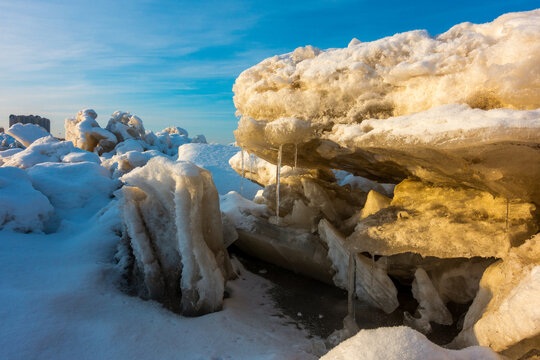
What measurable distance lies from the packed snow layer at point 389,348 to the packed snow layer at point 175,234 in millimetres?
2469

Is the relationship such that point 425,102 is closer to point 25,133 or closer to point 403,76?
point 403,76

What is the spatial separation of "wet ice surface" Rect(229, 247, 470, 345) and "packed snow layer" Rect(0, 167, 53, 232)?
12.3 feet

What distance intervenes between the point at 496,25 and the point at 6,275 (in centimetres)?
616

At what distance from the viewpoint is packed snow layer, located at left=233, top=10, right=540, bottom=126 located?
3002mm

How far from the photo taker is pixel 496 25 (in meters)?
3.54

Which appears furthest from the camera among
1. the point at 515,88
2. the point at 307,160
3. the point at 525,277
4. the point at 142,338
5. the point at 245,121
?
the point at 307,160

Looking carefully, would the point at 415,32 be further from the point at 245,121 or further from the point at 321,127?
the point at 245,121

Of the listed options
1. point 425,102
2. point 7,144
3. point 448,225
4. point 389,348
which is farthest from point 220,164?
point 7,144

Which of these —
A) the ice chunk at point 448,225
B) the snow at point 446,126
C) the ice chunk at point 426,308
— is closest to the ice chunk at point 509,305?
the ice chunk at point 448,225

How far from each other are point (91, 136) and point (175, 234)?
20.3 m

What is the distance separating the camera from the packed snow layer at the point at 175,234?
4.32 metres

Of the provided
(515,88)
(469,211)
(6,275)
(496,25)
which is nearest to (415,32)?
(496,25)

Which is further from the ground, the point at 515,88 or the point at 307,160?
the point at 515,88

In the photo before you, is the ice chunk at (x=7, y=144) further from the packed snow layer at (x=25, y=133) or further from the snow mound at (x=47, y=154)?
the snow mound at (x=47, y=154)
